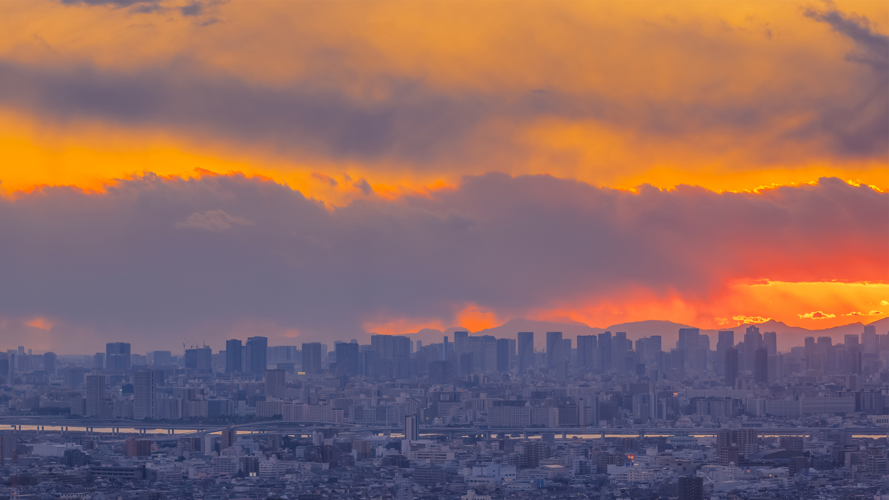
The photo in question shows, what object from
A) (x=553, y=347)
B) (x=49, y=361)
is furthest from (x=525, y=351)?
(x=49, y=361)

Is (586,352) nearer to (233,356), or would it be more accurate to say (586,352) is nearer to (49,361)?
(233,356)

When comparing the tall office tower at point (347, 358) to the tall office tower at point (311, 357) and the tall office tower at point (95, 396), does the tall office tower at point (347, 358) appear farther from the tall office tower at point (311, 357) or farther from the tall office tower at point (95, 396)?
the tall office tower at point (95, 396)

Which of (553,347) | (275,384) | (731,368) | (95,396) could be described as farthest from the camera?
(553,347)

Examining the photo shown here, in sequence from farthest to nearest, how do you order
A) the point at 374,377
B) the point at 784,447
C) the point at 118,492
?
the point at 374,377
the point at 784,447
the point at 118,492

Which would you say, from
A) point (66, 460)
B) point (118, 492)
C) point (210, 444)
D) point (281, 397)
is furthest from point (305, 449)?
point (281, 397)

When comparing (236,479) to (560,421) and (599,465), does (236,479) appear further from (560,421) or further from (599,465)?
(560,421)
